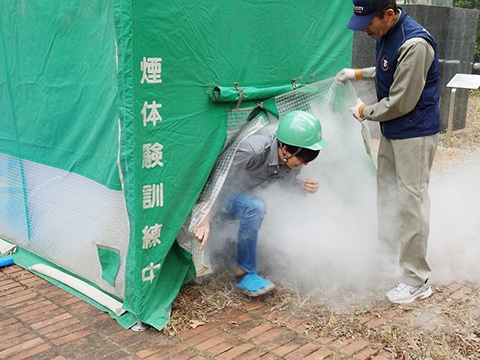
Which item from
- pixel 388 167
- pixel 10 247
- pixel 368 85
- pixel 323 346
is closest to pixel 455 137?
pixel 368 85

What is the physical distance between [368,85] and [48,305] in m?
3.17

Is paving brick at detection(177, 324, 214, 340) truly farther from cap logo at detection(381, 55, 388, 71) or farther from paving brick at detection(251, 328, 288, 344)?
cap logo at detection(381, 55, 388, 71)

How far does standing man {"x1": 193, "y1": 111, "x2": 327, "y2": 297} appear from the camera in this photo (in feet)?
10.3

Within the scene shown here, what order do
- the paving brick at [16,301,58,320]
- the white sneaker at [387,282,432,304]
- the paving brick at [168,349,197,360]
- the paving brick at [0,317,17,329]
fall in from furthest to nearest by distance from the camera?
the white sneaker at [387,282,432,304], the paving brick at [16,301,58,320], the paving brick at [0,317,17,329], the paving brick at [168,349,197,360]

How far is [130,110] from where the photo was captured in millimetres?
2594

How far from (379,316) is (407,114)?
4.07 ft

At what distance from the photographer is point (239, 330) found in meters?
2.91

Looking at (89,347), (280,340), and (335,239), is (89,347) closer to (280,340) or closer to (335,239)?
(280,340)

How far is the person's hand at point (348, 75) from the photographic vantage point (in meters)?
3.62

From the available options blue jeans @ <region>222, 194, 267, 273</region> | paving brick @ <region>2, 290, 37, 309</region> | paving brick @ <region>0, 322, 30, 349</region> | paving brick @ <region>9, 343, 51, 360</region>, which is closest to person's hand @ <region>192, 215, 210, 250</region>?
blue jeans @ <region>222, 194, 267, 273</region>

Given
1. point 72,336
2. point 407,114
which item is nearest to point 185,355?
point 72,336

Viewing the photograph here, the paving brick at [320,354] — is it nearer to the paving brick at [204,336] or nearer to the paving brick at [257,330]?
the paving brick at [257,330]

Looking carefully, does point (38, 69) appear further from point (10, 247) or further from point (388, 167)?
point (388, 167)

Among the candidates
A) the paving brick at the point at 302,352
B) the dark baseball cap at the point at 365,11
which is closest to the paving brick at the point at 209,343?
the paving brick at the point at 302,352
